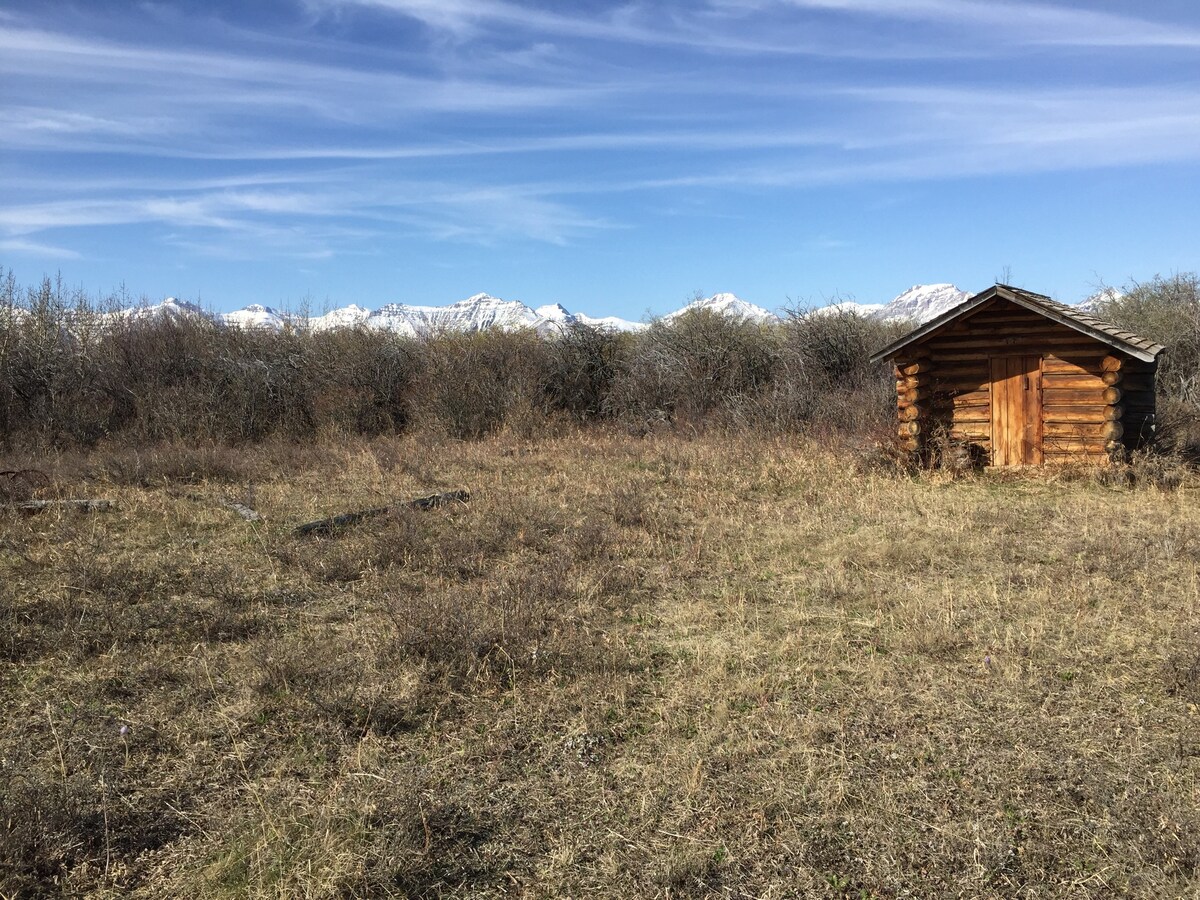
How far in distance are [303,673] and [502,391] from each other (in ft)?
53.1

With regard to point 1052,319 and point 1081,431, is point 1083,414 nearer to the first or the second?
point 1081,431

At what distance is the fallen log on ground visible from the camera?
9.62 meters

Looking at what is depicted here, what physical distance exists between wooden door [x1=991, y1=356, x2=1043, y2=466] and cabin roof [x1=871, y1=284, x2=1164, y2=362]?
101 centimetres

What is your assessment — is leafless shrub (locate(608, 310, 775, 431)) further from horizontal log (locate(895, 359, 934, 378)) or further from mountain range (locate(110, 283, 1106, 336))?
horizontal log (locate(895, 359, 934, 378))

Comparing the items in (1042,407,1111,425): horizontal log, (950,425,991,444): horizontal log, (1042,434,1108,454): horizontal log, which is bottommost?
(1042,434,1108,454): horizontal log

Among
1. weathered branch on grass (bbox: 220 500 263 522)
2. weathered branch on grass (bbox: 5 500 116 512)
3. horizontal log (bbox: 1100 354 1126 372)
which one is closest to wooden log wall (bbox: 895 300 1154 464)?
horizontal log (bbox: 1100 354 1126 372)

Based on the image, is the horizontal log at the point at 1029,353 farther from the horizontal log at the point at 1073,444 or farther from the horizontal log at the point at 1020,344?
the horizontal log at the point at 1073,444

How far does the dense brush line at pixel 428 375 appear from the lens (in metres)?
19.4

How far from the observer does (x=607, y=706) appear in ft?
16.9

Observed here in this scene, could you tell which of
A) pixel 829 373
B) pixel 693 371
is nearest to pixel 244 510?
pixel 693 371

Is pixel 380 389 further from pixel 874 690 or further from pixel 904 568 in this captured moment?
pixel 874 690

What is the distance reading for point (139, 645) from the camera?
6.13 m

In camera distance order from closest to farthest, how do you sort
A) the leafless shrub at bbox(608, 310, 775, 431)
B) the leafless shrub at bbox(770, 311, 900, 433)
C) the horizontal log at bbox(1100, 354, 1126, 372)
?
the horizontal log at bbox(1100, 354, 1126, 372)
the leafless shrub at bbox(770, 311, 900, 433)
the leafless shrub at bbox(608, 310, 775, 431)

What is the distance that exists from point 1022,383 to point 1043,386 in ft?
0.97
